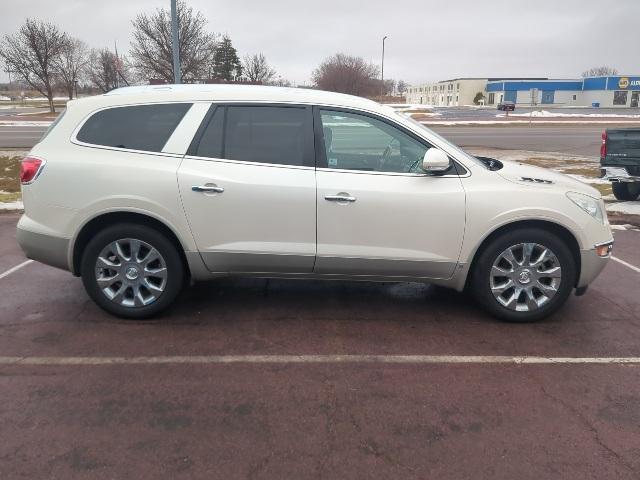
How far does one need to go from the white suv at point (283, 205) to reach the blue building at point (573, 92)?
85847mm

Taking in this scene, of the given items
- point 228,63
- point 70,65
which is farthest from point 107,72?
point 228,63

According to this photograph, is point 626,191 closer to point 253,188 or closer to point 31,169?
point 253,188

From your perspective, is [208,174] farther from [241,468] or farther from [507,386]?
[507,386]

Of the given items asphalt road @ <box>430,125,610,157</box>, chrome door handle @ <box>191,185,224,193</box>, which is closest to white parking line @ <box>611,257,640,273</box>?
chrome door handle @ <box>191,185,224,193</box>

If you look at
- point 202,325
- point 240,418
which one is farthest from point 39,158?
point 240,418

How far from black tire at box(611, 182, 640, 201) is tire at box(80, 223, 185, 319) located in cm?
859

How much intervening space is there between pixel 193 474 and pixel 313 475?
1.91ft

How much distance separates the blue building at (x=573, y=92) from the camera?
8200cm

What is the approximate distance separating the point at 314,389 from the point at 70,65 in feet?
159

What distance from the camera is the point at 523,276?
14.1ft

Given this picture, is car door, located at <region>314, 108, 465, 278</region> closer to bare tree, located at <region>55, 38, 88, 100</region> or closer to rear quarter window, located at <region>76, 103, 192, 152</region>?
rear quarter window, located at <region>76, 103, 192, 152</region>

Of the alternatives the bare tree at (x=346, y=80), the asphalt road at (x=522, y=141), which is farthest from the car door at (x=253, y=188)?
the bare tree at (x=346, y=80)

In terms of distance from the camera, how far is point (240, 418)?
304 cm

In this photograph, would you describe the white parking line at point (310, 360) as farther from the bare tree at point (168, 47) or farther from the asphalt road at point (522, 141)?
the bare tree at point (168, 47)
